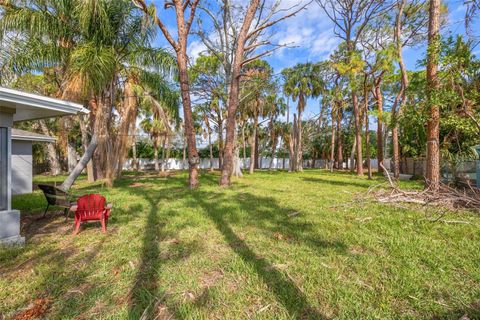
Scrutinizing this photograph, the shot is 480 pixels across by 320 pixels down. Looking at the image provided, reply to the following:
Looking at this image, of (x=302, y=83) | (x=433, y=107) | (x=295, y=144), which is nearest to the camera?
(x=433, y=107)

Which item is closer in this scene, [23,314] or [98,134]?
[23,314]

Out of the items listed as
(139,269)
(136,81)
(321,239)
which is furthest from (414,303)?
(136,81)

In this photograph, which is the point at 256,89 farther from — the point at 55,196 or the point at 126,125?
the point at 55,196

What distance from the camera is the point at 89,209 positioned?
175 inches

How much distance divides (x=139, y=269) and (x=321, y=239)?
2.62 metres

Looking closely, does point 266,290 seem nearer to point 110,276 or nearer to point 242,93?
point 110,276

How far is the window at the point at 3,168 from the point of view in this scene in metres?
3.82

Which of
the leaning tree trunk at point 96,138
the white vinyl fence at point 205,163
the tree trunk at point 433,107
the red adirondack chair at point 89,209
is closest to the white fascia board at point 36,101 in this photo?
the red adirondack chair at point 89,209

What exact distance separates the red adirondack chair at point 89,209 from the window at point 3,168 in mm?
891

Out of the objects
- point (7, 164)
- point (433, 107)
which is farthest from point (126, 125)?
point (433, 107)

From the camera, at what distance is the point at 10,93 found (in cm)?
351

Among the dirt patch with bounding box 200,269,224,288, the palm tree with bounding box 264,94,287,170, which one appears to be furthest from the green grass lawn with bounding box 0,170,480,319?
the palm tree with bounding box 264,94,287,170

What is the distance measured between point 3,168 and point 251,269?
4.01 meters

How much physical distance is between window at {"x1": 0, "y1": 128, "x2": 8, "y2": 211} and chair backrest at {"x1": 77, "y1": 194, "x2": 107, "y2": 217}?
0.96m
